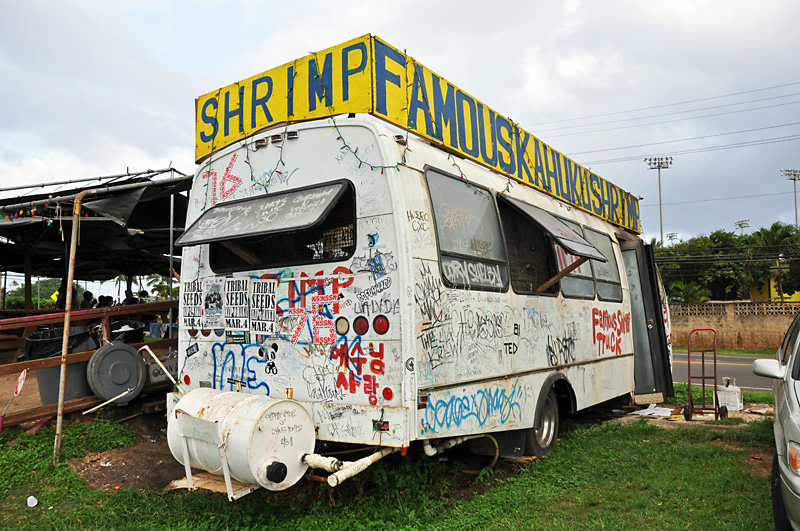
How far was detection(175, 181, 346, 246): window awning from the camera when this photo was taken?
4.02 meters

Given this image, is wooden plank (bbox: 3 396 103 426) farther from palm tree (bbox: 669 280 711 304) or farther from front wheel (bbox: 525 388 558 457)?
palm tree (bbox: 669 280 711 304)

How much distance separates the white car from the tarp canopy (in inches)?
260

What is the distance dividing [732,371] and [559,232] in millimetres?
13564

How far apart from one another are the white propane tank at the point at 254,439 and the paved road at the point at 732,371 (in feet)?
33.3

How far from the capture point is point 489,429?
4555 mm

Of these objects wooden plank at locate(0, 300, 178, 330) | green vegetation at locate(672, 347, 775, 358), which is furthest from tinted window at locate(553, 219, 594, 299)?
green vegetation at locate(672, 347, 775, 358)

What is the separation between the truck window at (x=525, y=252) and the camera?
527cm

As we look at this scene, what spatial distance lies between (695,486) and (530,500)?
1.37m

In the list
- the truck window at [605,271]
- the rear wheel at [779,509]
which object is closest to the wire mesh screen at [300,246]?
the rear wheel at [779,509]

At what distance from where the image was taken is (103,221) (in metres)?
8.09

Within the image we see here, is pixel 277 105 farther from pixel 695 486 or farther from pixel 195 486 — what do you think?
pixel 695 486

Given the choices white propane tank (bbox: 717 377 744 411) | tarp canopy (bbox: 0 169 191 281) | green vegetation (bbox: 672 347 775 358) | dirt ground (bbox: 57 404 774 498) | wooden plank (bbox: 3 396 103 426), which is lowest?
green vegetation (bbox: 672 347 775 358)

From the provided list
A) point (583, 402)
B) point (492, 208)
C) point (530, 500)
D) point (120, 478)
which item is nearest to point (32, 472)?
point (120, 478)

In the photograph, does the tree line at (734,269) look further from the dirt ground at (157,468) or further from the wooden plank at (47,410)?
the wooden plank at (47,410)
